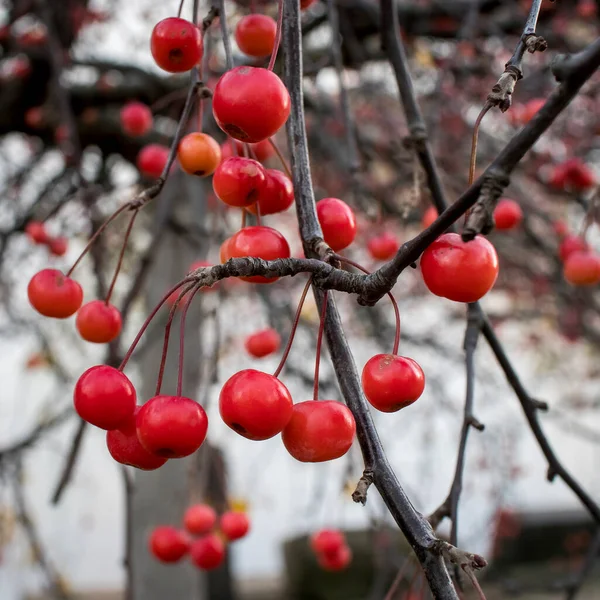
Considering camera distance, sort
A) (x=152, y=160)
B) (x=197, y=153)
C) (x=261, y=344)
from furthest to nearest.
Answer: (x=152, y=160)
(x=261, y=344)
(x=197, y=153)

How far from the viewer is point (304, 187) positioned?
0.57 m

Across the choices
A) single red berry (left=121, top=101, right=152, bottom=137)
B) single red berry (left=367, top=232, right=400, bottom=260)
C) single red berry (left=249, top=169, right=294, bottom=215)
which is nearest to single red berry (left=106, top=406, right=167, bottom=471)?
single red berry (left=249, top=169, right=294, bottom=215)

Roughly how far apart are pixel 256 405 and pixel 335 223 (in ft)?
0.69

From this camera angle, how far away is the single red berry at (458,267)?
0.51 metres

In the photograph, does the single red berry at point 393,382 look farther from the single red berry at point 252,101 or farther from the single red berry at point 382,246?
the single red berry at point 382,246

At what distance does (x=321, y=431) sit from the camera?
1.76 ft

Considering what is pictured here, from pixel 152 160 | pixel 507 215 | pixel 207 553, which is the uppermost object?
pixel 152 160

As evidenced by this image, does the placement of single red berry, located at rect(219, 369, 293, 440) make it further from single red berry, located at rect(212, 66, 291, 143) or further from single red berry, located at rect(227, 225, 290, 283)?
single red berry, located at rect(212, 66, 291, 143)

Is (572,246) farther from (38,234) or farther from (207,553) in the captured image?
(38,234)

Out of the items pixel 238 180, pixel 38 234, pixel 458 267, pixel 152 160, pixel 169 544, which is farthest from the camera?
pixel 38 234

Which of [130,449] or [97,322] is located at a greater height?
[97,322]

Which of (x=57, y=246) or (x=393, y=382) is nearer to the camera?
(x=393, y=382)

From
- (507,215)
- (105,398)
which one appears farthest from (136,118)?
(105,398)

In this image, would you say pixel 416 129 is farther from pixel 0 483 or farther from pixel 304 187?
pixel 0 483
